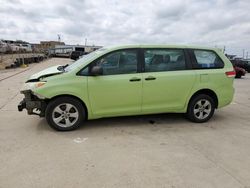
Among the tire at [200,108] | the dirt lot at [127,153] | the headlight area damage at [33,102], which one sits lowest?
the dirt lot at [127,153]

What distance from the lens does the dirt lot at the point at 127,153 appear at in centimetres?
364

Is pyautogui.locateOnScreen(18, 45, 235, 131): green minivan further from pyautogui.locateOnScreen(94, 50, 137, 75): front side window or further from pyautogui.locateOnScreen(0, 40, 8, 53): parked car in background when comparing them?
pyautogui.locateOnScreen(0, 40, 8, 53): parked car in background

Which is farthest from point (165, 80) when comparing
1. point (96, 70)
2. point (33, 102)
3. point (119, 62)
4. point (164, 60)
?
point (33, 102)

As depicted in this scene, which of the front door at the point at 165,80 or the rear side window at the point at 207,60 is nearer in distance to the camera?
the front door at the point at 165,80

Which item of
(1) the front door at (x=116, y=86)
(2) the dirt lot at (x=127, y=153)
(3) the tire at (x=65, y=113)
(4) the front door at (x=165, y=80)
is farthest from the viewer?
(4) the front door at (x=165, y=80)

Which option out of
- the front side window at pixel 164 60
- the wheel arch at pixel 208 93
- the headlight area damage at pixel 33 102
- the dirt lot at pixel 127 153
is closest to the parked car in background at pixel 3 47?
the dirt lot at pixel 127 153

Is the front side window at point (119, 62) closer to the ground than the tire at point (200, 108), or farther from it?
farther from it

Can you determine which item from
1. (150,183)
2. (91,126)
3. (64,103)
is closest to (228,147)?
(150,183)

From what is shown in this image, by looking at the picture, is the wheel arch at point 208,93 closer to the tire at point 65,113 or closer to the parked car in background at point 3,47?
the tire at point 65,113

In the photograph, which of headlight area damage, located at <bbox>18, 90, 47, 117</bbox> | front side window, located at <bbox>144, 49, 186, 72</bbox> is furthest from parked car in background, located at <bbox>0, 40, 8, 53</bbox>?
front side window, located at <bbox>144, 49, 186, 72</bbox>

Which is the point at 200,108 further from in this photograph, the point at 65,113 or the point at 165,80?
the point at 65,113

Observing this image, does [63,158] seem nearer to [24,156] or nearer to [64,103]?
[24,156]

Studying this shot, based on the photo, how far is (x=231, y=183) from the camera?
359 centimetres

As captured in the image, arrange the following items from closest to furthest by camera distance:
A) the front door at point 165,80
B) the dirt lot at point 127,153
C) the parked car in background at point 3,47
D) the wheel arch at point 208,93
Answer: the dirt lot at point 127,153
the front door at point 165,80
the wheel arch at point 208,93
the parked car in background at point 3,47
